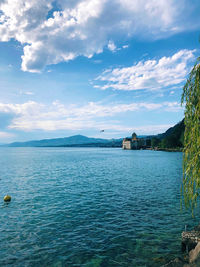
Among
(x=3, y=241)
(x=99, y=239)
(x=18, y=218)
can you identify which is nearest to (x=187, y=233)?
(x=99, y=239)

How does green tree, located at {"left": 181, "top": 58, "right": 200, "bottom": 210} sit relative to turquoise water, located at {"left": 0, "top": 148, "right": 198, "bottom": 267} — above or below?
above

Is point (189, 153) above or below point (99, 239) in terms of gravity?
above

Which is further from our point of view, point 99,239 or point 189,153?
point 99,239

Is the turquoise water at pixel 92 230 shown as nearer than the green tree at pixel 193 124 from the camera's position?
No

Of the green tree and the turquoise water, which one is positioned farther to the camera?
the turquoise water

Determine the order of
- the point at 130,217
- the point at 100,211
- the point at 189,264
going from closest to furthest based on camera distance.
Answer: the point at 189,264 < the point at 130,217 < the point at 100,211

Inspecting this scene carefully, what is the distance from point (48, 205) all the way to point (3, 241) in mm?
10260

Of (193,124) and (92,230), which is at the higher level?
(193,124)

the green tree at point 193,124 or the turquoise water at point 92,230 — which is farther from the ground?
the green tree at point 193,124

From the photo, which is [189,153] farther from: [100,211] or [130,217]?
[100,211]

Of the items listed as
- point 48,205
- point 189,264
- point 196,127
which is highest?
point 196,127

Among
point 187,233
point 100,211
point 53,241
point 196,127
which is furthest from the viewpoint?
point 100,211

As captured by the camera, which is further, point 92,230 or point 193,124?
point 92,230

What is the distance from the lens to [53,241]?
626 inches
